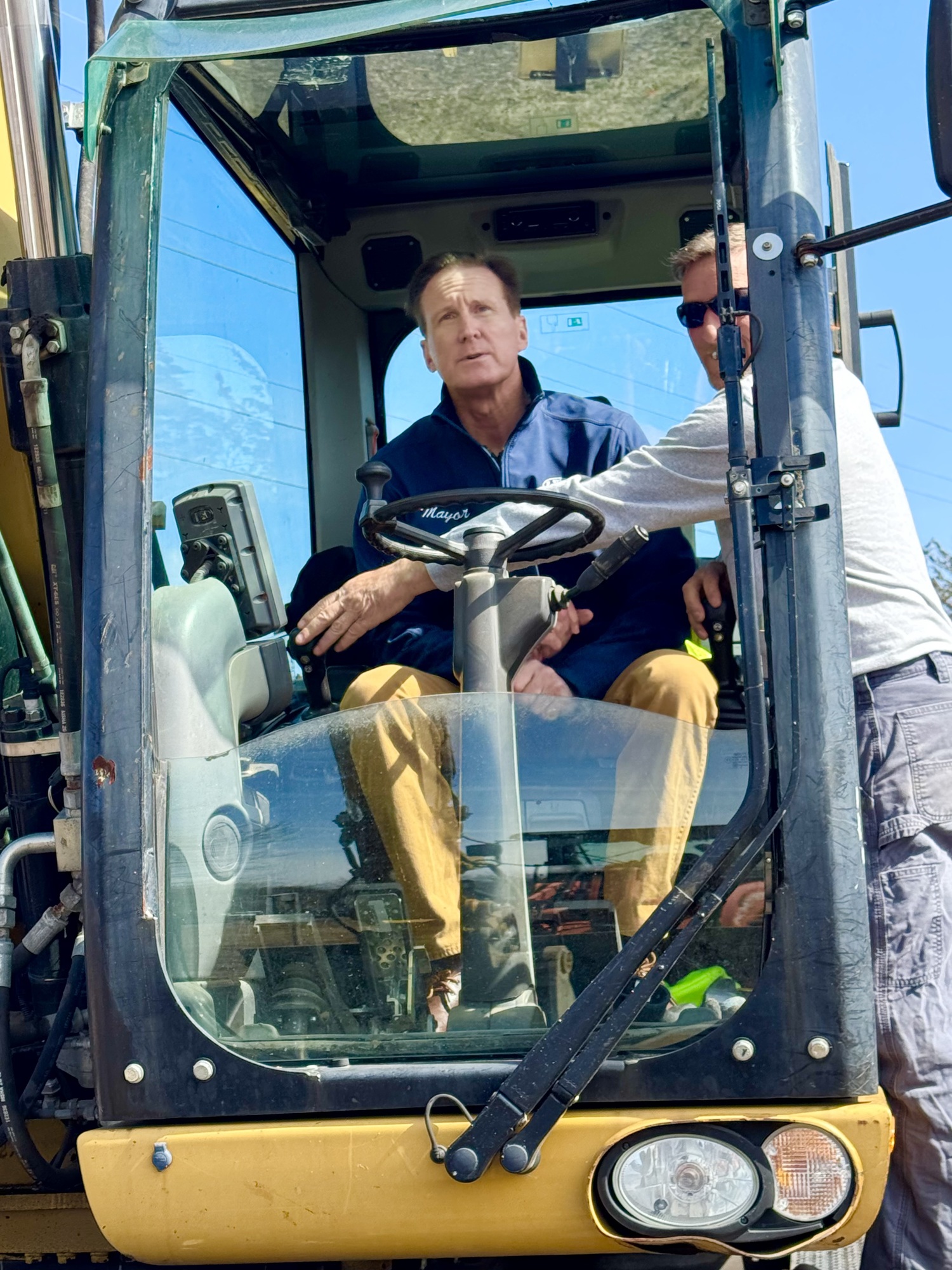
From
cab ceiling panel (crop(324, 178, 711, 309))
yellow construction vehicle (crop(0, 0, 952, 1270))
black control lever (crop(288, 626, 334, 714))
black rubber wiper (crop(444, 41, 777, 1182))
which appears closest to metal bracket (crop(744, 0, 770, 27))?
yellow construction vehicle (crop(0, 0, 952, 1270))

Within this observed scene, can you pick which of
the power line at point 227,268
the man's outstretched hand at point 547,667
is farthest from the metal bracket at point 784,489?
the power line at point 227,268

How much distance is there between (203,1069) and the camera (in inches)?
76.4

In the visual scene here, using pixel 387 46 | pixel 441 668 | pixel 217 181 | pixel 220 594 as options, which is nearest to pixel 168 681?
pixel 220 594

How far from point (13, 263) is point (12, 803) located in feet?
3.19

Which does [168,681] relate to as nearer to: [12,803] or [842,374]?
[12,803]

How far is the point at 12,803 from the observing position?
99.4 inches

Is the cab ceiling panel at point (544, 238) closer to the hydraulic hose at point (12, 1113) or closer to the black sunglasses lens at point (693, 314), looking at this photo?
the black sunglasses lens at point (693, 314)

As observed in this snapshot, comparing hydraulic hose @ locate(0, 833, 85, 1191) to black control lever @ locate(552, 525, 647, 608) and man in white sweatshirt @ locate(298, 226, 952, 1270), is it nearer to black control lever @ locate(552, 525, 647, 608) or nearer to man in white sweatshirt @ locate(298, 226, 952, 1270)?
man in white sweatshirt @ locate(298, 226, 952, 1270)

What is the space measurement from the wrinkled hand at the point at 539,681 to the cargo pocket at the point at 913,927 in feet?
1.96

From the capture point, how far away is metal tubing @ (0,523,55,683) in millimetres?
2564

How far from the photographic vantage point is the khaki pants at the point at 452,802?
1.99m

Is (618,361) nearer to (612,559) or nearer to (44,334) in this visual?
(612,559)

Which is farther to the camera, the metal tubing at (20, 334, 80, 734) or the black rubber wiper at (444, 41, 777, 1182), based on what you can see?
the metal tubing at (20, 334, 80, 734)

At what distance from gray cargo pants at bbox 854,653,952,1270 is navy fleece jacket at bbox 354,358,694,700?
1.24ft
